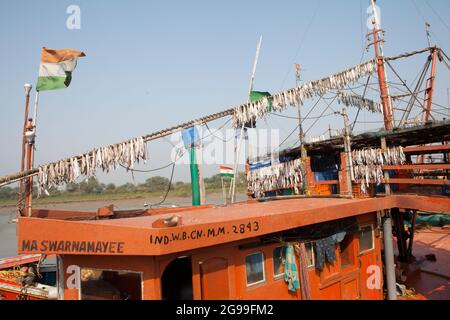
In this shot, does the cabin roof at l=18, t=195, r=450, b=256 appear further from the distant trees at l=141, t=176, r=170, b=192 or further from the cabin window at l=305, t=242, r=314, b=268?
the distant trees at l=141, t=176, r=170, b=192

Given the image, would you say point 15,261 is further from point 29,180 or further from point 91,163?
point 91,163

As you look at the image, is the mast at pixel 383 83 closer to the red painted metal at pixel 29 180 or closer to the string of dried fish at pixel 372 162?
the string of dried fish at pixel 372 162

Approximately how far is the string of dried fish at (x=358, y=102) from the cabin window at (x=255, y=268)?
10.0m

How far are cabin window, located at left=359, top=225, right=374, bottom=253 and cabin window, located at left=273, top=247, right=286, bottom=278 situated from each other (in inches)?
111

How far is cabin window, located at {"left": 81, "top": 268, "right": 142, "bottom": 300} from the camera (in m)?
4.69

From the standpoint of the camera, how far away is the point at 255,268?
593cm

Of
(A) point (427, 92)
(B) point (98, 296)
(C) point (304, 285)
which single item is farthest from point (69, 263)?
(A) point (427, 92)

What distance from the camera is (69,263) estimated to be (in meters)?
4.90

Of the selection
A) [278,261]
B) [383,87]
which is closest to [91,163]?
[278,261]

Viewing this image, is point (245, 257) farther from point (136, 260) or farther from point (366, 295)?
point (366, 295)

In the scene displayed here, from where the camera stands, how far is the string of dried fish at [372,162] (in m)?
9.66

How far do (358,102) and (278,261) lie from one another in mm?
12232

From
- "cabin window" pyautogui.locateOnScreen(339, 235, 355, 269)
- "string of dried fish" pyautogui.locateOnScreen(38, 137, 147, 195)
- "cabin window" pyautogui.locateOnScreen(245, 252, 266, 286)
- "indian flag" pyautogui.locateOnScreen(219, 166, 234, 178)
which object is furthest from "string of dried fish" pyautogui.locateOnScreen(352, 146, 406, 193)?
"string of dried fish" pyautogui.locateOnScreen(38, 137, 147, 195)
